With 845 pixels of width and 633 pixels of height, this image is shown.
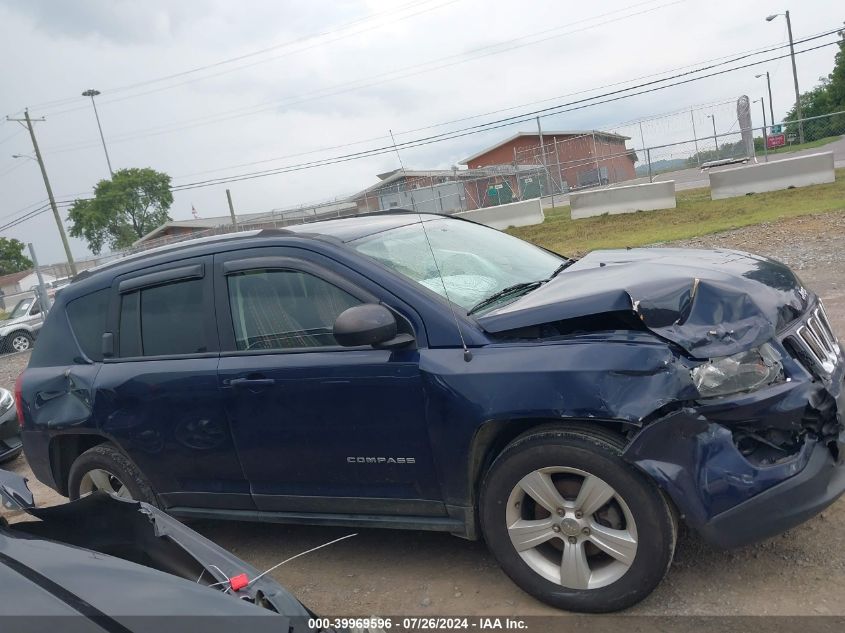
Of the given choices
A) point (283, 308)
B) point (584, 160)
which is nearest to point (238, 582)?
point (283, 308)

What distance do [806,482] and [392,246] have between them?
2188 millimetres

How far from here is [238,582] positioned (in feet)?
7.18

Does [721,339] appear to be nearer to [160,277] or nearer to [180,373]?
[180,373]

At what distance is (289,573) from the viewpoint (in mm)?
3924

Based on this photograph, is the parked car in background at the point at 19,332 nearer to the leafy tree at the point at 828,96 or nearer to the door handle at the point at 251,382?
the door handle at the point at 251,382

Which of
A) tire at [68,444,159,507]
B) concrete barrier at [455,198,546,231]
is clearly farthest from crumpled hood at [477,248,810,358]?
concrete barrier at [455,198,546,231]

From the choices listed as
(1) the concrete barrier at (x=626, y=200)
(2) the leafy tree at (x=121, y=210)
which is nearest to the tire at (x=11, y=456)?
(1) the concrete barrier at (x=626, y=200)

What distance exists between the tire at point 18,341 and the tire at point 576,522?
1948 cm

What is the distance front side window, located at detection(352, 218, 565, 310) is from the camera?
11.7 ft

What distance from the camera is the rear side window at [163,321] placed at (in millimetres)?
3934

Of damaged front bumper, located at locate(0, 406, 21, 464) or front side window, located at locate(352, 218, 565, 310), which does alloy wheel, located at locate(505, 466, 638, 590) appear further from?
damaged front bumper, located at locate(0, 406, 21, 464)

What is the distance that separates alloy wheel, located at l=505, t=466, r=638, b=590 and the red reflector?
124 centimetres

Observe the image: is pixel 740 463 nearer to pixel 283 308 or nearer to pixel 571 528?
pixel 571 528

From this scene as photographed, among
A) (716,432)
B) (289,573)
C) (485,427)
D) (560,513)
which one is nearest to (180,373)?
(289,573)
